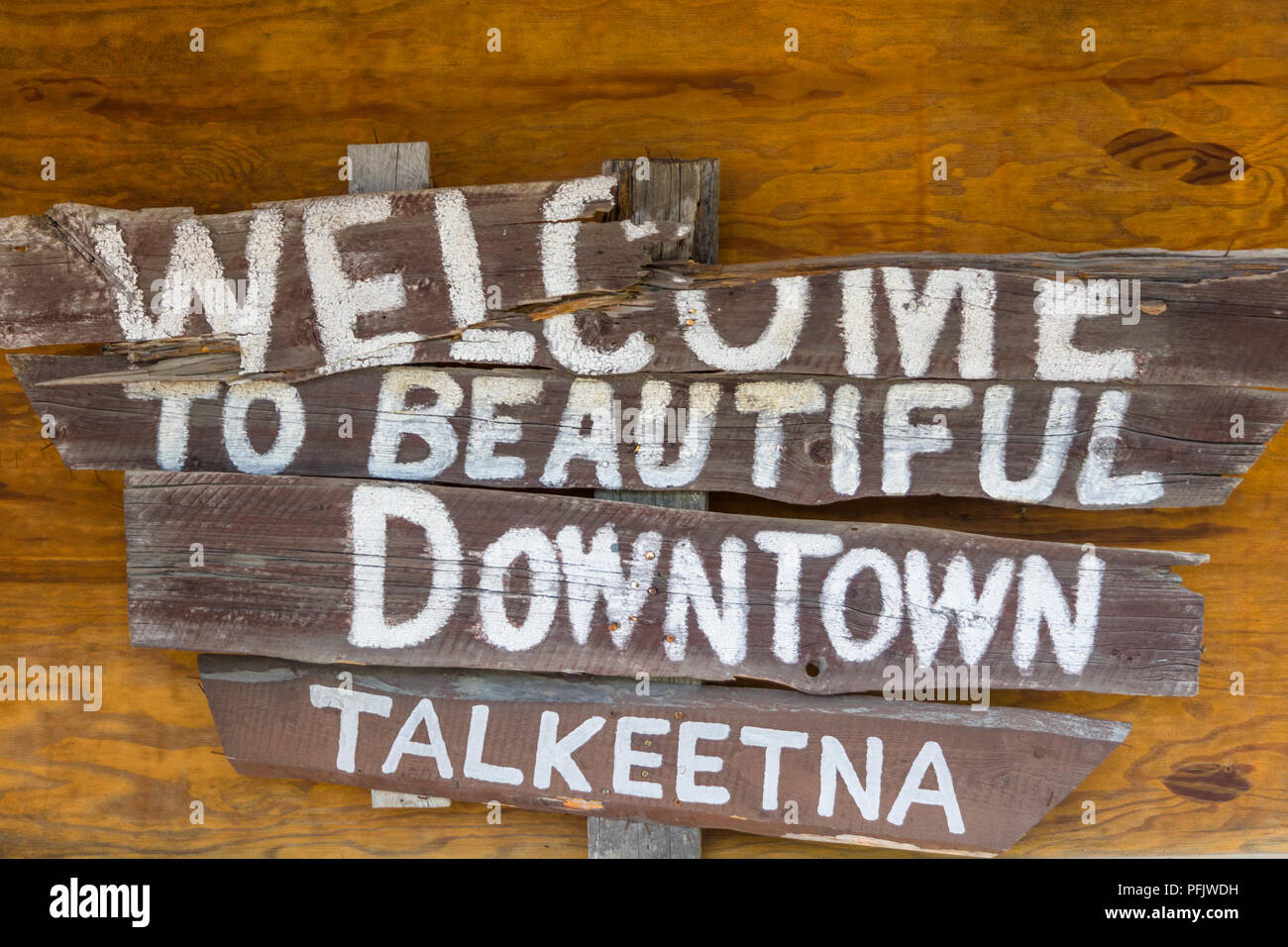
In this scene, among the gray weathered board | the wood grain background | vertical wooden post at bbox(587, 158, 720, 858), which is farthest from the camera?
the wood grain background

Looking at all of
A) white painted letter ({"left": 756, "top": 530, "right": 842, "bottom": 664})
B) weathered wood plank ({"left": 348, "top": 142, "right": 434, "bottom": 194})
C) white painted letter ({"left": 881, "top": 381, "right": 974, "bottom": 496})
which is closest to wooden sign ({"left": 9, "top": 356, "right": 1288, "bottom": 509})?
white painted letter ({"left": 881, "top": 381, "right": 974, "bottom": 496})

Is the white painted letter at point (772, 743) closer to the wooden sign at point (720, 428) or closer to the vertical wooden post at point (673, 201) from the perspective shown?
the vertical wooden post at point (673, 201)

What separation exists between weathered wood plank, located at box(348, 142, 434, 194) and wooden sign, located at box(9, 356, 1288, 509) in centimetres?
52

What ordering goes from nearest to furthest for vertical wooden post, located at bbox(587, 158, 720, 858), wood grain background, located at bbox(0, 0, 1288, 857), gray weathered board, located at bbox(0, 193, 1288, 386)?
1. gray weathered board, located at bbox(0, 193, 1288, 386)
2. vertical wooden post, located at bbox(587, 158, 720, 858)
3. wood grain background, located at bbox(0, 0, 1288, 857)

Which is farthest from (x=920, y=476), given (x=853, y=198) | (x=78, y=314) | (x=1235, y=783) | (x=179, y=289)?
(x=78, y=314)

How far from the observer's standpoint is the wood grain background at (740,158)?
247 centimetres

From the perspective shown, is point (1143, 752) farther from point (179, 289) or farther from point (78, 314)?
point (78, 314)

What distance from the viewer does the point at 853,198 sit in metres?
2.49

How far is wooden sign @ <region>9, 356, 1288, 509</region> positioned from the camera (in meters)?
2.25

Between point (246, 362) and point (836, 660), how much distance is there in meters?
1.75

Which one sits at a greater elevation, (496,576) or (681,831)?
(496,576)

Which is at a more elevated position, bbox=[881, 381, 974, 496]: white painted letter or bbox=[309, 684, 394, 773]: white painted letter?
bbox=[881, 381, 974, 496]: white painted letter

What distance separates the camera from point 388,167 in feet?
7.82

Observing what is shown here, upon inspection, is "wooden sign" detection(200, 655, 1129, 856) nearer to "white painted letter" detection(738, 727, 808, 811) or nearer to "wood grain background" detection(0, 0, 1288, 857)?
"white painted letter" detection(738, 727, 808, 811)
